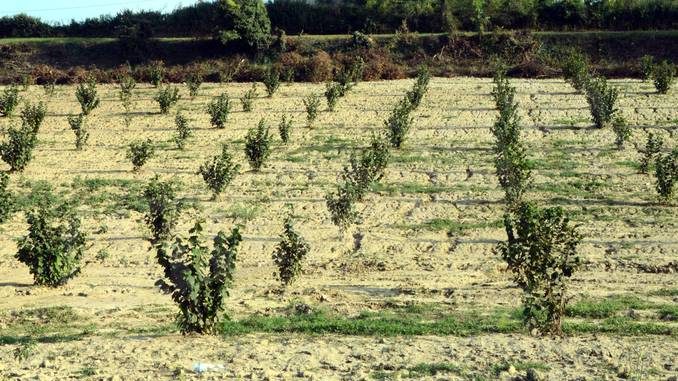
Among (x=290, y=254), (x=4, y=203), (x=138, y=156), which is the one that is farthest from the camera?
(x=138, y=156)

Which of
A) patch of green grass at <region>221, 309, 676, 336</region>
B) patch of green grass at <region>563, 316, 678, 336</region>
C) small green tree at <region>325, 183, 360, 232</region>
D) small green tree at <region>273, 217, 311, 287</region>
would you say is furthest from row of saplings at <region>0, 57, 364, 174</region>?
patch of green grass at <region>563, 316, 678, 336</region>

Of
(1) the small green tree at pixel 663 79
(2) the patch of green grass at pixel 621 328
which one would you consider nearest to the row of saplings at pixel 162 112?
(2) the patch of green grass at pixel 621 328

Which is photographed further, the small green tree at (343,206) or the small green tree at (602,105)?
the small green tree at (602,105)

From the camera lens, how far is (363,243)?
42.7 ft

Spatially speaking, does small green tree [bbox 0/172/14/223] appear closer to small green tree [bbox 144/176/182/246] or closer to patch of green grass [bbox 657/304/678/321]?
small green tree [bbox 144/176/182/246]

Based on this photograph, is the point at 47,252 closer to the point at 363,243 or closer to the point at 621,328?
the point at 363,243

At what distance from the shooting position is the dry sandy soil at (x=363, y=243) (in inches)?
290

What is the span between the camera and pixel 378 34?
1719 inches

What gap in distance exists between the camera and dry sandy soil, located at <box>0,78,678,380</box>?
7.38m

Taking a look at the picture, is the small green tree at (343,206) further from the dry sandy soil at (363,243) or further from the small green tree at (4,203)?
the small green tree at (4,203)

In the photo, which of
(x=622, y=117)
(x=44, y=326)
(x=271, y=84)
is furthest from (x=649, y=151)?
(x=271, y=84)

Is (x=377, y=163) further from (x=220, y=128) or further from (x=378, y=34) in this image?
(x=378, y=34)

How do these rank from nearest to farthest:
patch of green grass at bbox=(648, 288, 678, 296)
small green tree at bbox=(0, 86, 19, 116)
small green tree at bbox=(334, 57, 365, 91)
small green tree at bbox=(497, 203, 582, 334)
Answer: small green tree at bbox=(497, 203, 582, 334)
patch of green grass at bbox=(648, 288, 678, 296)
small green tree at bbox=(0, 86, 19, 116)
small green tree at bbox=(334, 57, 365, 91)

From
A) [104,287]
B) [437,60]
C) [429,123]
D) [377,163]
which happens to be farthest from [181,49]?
[104,287]
